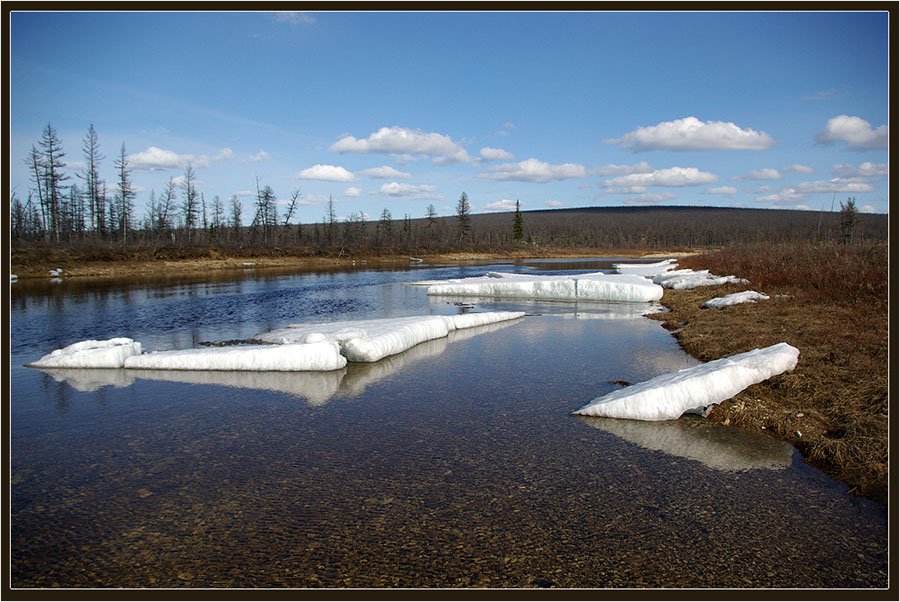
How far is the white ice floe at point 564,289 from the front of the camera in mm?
22844

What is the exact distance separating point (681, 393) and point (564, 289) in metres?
16.6

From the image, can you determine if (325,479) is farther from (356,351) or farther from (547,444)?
(356,351)

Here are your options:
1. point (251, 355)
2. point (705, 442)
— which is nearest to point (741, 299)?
point (705, 442)

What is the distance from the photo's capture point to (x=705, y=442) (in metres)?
6.64

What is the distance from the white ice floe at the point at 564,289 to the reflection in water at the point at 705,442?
16000 millimetres

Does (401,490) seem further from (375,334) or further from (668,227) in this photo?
(668,227)

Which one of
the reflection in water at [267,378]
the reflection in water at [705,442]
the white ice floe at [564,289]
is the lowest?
the reflection in water at [705,442]

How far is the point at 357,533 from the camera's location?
4.54 metres

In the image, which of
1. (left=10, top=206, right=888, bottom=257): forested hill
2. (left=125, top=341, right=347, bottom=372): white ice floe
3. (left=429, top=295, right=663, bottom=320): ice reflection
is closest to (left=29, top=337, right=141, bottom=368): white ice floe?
(left=125, top=341, right=347, bottom=372): white ice floe

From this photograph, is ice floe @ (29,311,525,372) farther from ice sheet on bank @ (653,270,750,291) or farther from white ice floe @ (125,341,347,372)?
ice sheet on bank @ (653,270,750,291)

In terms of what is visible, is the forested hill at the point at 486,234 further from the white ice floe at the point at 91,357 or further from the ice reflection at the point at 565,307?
the white ice floe at the point at 91,357

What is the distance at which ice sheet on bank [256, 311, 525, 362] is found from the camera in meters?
11.2

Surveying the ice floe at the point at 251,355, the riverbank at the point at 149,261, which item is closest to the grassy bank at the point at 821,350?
the ice floe at the point at 251,355

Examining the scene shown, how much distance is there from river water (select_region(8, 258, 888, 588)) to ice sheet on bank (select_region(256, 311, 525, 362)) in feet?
3.62
